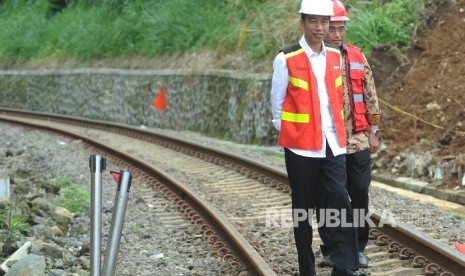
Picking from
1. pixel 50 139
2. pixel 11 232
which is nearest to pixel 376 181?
pixel 11 232

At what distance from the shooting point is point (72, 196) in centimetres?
981

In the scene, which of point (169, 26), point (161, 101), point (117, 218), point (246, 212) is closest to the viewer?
point (117, 218)

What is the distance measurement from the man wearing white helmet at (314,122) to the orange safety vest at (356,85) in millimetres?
353

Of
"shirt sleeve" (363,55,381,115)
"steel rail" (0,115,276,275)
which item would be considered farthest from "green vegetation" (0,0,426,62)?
"shirt sleeve" (363,55,381,115)

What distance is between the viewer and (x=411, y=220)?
7520 millimetres

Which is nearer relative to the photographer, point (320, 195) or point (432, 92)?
point (320, 195)

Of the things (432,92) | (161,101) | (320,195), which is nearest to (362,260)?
(320,195)

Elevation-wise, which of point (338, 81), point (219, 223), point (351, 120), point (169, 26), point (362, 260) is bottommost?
point (219, 223)

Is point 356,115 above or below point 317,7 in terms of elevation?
below

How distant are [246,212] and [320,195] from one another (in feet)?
10.5

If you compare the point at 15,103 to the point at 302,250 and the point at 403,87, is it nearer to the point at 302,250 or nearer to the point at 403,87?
the point at 403,87

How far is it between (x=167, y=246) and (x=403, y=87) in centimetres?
662

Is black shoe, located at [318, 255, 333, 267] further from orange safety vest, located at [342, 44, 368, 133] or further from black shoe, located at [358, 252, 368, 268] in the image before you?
orange safety vest, located at [342, 44, 368, 133]

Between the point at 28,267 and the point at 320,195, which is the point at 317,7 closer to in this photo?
the point at 320,195
